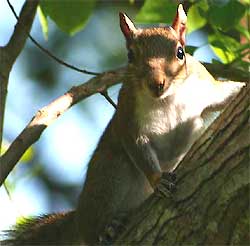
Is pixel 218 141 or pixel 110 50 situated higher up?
pixel 218 141

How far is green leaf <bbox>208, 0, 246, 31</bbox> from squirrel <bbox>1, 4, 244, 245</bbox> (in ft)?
0.39

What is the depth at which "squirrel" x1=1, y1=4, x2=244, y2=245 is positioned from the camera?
3119 mm

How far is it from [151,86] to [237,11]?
17.1 inches

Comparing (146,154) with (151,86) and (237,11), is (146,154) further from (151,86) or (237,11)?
(237,11)

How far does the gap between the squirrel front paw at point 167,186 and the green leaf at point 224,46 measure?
25.6 inches

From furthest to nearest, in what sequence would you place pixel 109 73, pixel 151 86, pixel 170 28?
pixel 109 73
pixel 170 28
pixel 151 86

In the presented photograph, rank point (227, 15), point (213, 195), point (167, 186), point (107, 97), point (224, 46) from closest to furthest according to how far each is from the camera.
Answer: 1. point (213, 195)
2. point (167, 186)
3. point (227, 15)
4. point (224, 46)
5. point (107, 97)

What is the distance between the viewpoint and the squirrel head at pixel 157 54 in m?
2.98

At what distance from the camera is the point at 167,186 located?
268 centimetres

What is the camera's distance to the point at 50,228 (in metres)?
3.47

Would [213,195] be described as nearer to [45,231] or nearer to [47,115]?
[47,115]

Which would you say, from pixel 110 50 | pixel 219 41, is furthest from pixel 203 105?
pixel 110 50

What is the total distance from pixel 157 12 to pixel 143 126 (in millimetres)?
440

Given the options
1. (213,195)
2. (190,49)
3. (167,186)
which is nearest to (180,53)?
(190,49)
